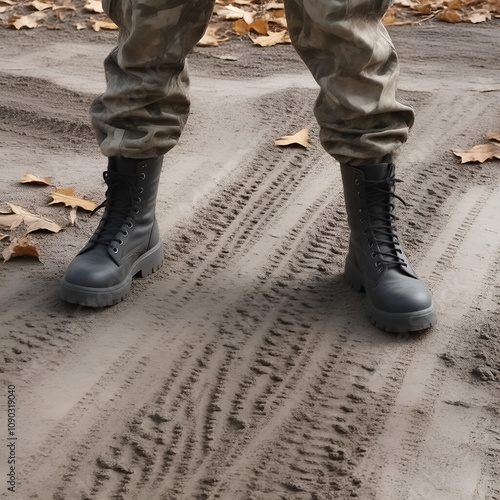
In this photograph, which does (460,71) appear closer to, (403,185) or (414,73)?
(414,73)

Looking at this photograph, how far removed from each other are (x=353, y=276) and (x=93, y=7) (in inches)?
128

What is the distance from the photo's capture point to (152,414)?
186cm

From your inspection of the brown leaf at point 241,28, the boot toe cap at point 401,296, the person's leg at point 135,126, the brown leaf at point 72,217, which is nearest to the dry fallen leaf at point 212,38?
the brown leaf at point 241,28

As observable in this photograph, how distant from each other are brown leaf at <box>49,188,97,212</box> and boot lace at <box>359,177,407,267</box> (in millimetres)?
1083

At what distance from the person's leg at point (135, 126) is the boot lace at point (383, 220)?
595 millimetres

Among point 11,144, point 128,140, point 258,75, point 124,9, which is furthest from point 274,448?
point 258,75

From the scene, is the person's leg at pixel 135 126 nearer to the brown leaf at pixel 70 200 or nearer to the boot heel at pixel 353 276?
the brown leaf at pixel 70 200

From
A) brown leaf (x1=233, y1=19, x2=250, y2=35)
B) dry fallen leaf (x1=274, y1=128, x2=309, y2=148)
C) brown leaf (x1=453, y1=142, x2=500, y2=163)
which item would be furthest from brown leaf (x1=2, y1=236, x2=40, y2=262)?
brown leaf (x1=233, y1=19, x2=250, y2=35)

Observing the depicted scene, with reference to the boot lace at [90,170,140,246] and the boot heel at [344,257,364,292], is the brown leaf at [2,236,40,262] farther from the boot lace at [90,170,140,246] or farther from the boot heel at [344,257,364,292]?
the boot heel at [344,257,364,292]

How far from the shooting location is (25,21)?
477 centimetres

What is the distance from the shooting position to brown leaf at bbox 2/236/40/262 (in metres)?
2.54

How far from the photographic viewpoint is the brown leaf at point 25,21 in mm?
4723

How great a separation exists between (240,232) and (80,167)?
33.6 inches

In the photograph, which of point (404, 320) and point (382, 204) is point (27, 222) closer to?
point (382, 204)
